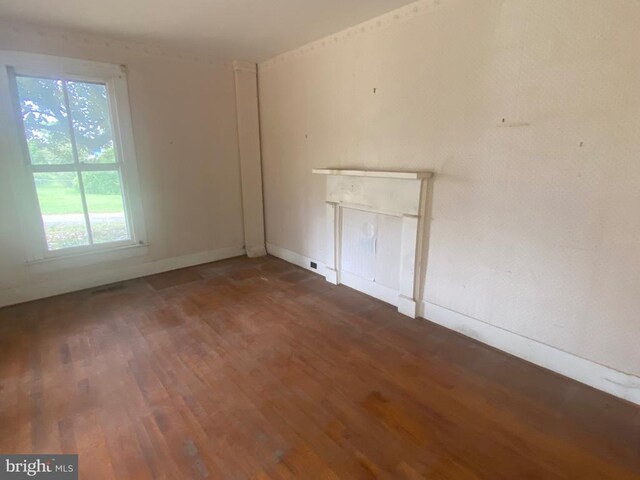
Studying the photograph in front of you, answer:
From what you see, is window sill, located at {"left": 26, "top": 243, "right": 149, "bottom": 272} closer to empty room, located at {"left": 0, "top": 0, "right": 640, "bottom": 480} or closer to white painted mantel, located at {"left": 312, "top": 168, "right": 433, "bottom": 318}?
empty room, located at {"left": 0, "top": 0, "right": 640, "bottom": 480}

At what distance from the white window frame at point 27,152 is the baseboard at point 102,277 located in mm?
224

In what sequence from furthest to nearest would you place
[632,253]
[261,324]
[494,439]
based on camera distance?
[261,324] < [632,253] < [494,439]

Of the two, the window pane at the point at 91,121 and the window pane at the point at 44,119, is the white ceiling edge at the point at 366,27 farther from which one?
the window pane at the point at 44,119

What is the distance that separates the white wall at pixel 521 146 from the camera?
5.96 feet

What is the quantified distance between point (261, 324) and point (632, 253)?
95.4 inches

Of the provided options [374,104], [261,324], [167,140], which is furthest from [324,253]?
[167,140]

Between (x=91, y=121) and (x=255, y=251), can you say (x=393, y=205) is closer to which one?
(x=255, y=251)

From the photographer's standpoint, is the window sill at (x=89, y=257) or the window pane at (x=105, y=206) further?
the window pane at (x=105, y=206)

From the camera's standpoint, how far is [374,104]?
2943 mm

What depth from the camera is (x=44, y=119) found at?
3.06 m

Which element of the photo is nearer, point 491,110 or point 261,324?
point 491,110

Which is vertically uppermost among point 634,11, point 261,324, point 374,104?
point 634,11

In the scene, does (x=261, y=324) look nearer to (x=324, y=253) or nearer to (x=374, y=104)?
(x=324, y=253)

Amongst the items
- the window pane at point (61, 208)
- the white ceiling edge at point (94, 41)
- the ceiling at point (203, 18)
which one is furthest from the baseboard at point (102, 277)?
the ceiling at point (203, 18)
